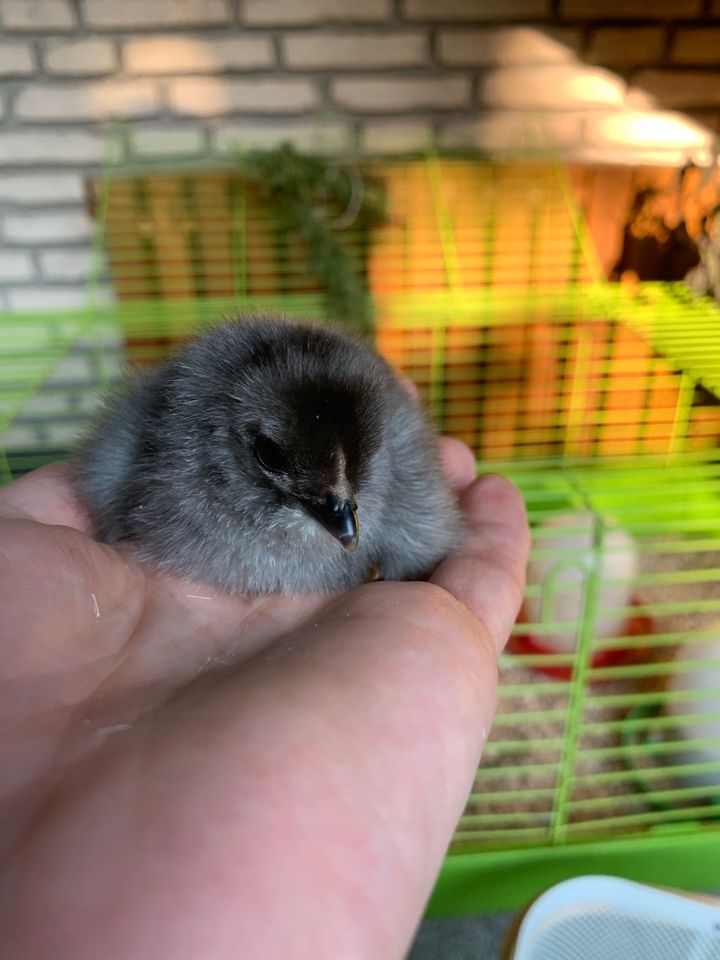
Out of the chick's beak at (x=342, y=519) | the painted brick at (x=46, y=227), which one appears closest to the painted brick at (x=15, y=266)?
the painted brick at (x=46, y=227)

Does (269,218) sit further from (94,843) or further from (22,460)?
(94,843)

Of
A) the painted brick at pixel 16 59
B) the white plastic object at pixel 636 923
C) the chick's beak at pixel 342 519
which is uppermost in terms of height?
the painted brick at pixel 16 59

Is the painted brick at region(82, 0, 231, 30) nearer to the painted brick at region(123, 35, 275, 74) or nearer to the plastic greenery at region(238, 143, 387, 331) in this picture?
the painted brick at region(123, 35, 275, 74)

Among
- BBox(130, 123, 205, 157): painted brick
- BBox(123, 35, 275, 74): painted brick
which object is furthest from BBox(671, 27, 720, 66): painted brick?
BBox(130, 123, 205, 157): painted brick

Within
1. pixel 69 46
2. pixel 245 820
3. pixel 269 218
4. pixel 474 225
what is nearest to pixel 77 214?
pixel 69 46

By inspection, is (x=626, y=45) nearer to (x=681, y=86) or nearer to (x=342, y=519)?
(x=681, y=86)

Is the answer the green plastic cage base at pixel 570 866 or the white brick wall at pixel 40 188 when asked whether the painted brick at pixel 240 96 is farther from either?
the green plastic cage base at pixel 570 866

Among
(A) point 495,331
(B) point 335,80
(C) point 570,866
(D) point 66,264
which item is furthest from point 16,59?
(C) point 570,866
